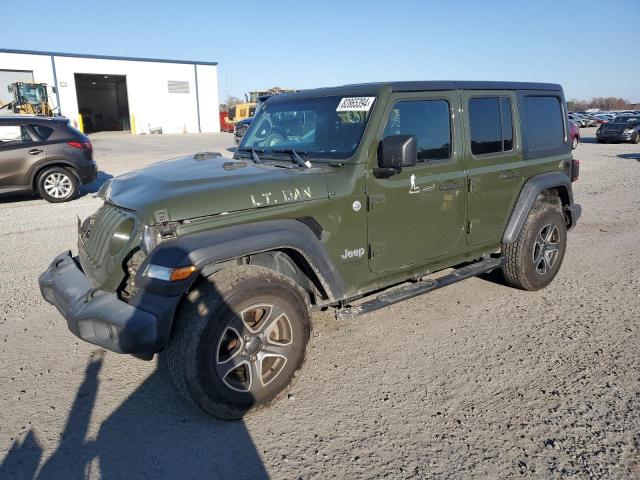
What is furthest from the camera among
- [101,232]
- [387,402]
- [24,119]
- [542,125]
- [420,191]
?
[24,119]

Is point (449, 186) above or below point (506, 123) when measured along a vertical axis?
below

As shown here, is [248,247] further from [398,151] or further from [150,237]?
[398,151]

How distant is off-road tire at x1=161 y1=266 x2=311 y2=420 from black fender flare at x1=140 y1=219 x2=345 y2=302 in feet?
0.47

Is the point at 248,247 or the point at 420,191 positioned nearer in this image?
the point at 248,247

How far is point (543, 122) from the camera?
484 centimetres

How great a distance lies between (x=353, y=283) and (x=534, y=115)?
271cm

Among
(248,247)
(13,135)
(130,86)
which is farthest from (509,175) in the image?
(130,86)

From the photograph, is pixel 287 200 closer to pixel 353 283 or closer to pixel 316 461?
pixel 353 283

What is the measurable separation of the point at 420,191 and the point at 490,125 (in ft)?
3.72

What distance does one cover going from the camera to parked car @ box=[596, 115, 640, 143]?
24.0m

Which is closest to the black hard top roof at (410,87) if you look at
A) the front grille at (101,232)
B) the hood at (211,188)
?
the hood at (211,188)

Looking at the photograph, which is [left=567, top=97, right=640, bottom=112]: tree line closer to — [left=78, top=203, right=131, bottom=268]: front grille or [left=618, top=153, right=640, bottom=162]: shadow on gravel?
[left=618, top=153, right=640, bottom=162]: shadow on gravel

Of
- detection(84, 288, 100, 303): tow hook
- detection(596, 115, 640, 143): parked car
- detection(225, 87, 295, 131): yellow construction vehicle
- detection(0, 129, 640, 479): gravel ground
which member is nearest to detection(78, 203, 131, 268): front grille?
detection(84, 288, 100, 303): tow hook

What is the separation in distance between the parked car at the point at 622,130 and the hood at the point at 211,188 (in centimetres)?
2610
